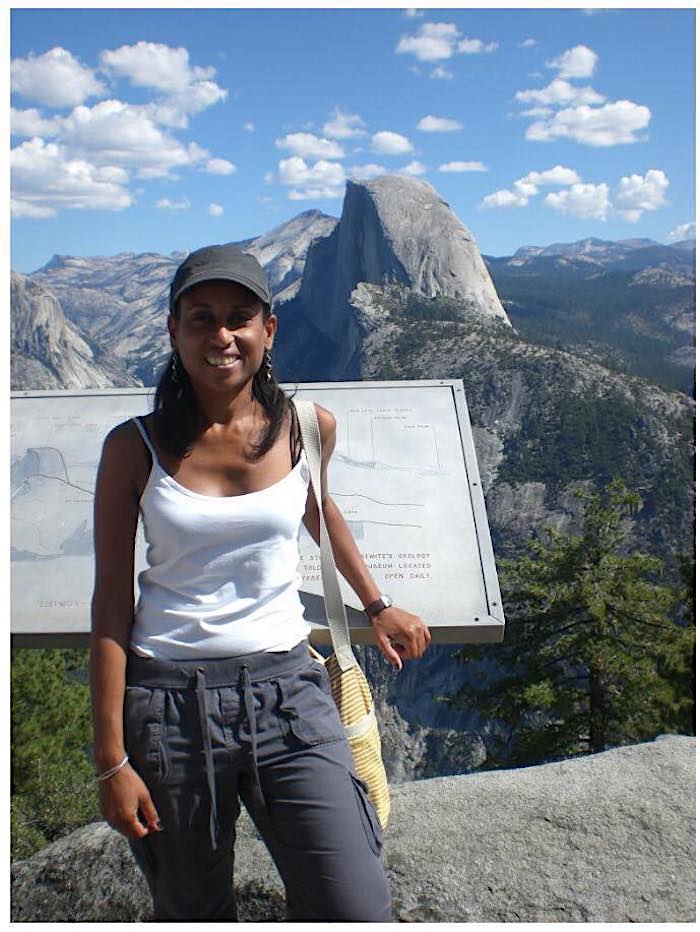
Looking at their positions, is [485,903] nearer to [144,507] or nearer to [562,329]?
[144,507]

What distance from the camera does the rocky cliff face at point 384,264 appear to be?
108 m

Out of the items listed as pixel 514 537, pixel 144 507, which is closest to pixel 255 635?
pixel 144 507

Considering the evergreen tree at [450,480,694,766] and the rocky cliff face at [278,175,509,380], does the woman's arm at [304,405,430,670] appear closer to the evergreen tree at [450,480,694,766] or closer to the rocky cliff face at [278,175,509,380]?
the evergreen tree at [450,480,694,766]

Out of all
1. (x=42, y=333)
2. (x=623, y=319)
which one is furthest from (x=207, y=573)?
(x=623, y=319)

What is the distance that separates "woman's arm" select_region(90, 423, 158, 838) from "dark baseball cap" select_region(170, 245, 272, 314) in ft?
1.29

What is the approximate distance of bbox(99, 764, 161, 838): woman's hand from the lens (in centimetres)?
188

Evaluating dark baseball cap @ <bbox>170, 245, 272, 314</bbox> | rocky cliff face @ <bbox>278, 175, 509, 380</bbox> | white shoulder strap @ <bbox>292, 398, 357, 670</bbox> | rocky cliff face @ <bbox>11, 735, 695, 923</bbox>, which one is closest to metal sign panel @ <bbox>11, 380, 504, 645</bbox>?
white shoulder strap @ <bbox>292, 398, 357, 670</bbox>

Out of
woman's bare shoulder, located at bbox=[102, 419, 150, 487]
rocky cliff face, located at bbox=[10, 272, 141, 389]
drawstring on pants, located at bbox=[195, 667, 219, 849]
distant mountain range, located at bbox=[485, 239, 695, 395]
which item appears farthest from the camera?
rocky cliff face, located at bbox=[10, 272, 141, 389]

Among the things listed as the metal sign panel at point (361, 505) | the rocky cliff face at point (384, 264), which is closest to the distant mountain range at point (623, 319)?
the rocky cliff face at point (384, 264)

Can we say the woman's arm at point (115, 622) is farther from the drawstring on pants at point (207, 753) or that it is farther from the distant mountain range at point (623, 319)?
the distant mountain range at point (623, 319)

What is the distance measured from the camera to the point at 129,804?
74.0 inches

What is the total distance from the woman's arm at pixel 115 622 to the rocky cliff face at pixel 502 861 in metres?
1.79

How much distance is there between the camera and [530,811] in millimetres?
3818

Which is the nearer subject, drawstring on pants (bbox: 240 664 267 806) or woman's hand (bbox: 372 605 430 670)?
drawstring on pants (bbox: 240 664 267 806)
